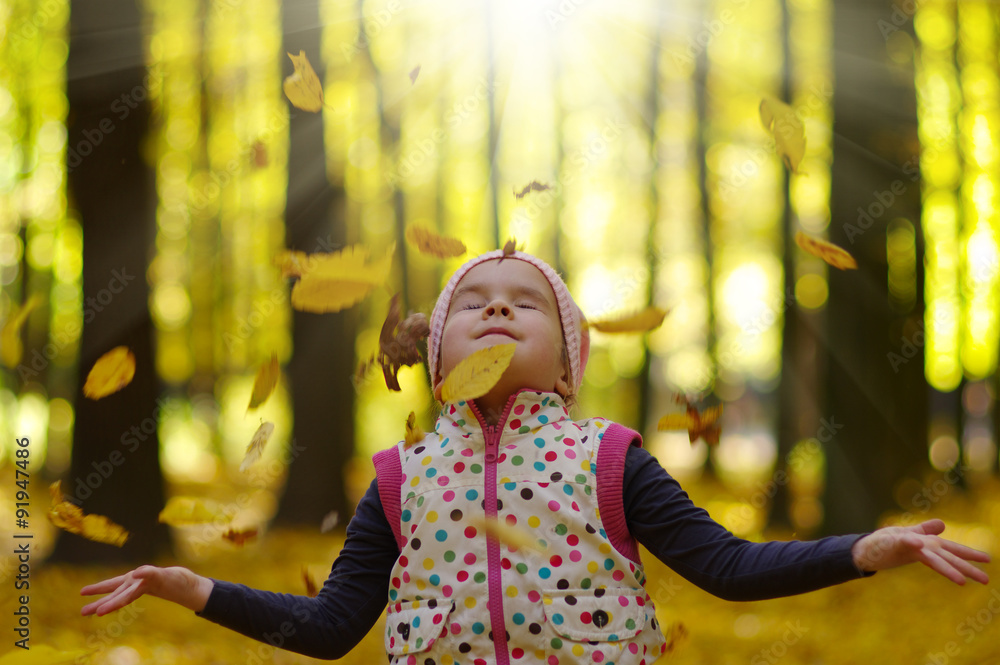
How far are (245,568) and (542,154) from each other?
14.8 feet

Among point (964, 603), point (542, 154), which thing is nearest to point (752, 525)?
point (964, 603)

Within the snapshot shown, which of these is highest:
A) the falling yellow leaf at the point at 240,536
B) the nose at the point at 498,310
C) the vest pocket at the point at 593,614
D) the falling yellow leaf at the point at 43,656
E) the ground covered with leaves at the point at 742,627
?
the nose at the point at 498,310

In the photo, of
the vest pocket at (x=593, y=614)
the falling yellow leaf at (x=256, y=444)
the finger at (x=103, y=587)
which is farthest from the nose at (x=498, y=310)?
the falling yellow leaf at (x=256, y=444)

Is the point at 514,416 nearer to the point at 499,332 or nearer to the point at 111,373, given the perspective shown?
the point at 499,332

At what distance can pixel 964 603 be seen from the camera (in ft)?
14.5

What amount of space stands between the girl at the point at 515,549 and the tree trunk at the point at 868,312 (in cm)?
430

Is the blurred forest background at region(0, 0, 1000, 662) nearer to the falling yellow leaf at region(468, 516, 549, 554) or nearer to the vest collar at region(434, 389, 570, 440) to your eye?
the vest collar at region(434, 389, 570, 440)

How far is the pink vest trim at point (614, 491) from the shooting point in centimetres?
169

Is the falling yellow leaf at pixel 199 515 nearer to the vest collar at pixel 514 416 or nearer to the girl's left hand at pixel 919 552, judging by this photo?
the vest collar at pixel 514 416

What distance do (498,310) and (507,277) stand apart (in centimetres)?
12

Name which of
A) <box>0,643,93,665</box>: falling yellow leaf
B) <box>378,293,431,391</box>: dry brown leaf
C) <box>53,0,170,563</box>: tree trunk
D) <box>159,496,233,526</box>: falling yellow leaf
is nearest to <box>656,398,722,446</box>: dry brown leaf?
<box>378,293,431,391</box>: dry brown leaf

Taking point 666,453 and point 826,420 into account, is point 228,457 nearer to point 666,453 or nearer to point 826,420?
point 666,453

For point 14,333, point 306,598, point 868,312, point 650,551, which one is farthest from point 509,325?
point 14,333

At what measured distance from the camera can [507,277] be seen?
1947 mm
